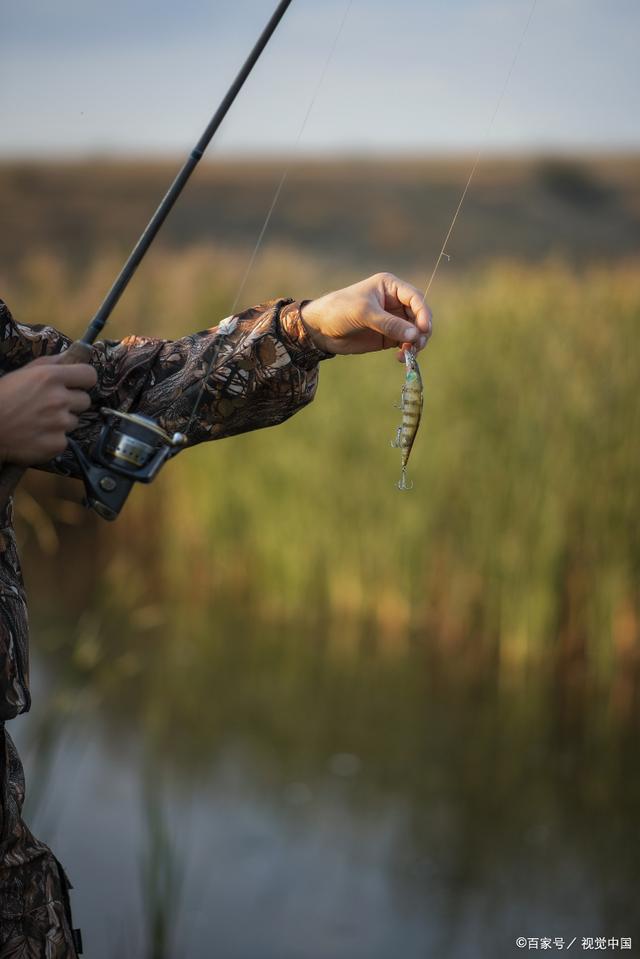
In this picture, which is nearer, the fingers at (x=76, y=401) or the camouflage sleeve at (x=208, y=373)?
the fingers at (x=76, y=401)

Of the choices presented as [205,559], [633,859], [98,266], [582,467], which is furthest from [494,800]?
[98,266]

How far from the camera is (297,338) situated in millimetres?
1326

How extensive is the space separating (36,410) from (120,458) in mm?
134

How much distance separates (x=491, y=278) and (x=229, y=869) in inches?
117

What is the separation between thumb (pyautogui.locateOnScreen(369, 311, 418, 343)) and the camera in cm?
122

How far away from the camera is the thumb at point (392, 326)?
1217 millimetres

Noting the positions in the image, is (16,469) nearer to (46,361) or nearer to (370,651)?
(46,361)

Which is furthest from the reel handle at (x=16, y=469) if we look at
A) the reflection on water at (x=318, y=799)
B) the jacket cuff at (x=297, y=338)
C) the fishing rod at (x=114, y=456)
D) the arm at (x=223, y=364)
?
the reflection on water at (x=318, y=799)

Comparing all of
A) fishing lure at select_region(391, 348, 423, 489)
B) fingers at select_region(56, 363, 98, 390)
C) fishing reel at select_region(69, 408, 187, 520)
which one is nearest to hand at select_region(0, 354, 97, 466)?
fingers at select_region(56, 363, 98, 390)

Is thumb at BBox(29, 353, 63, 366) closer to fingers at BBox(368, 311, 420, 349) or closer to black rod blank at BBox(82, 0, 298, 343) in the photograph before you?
black rod blank at BBox(82, 0, 298, 343)

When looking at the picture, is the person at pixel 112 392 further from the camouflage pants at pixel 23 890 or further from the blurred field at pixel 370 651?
the blurred field at pixel 370 651

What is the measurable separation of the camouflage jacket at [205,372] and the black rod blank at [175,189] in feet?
0.25

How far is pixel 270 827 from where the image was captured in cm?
364

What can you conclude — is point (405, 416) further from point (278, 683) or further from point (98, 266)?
point (98, 266)
